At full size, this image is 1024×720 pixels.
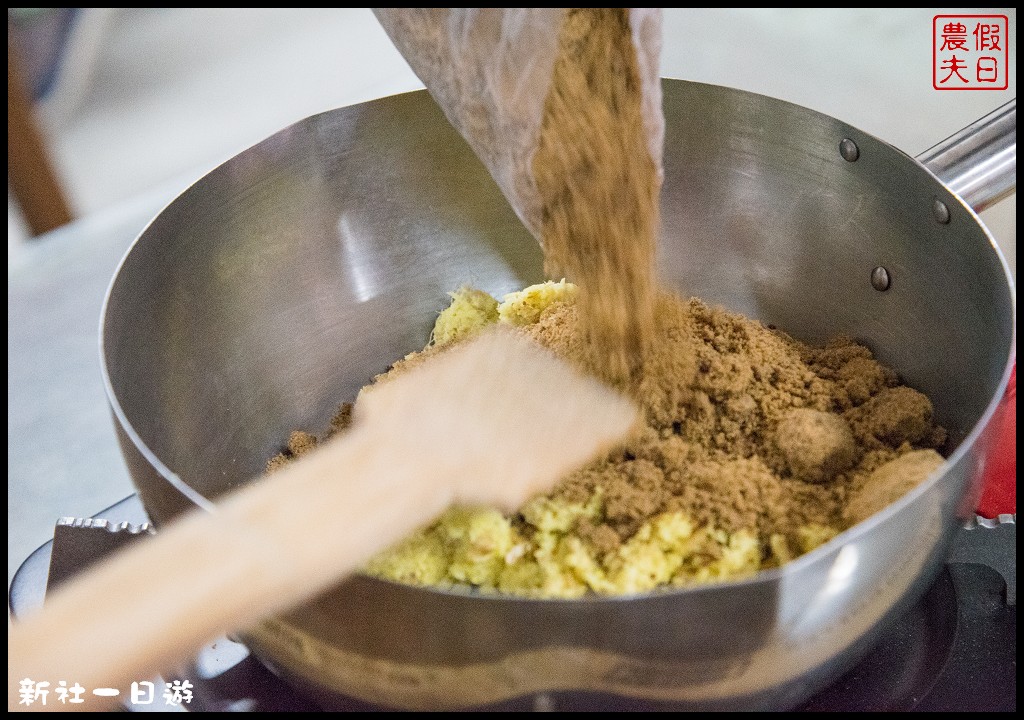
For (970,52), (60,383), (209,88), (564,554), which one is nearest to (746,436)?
(564,554)

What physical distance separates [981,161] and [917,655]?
375mm

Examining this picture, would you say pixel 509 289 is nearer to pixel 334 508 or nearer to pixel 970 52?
pixel 334 508

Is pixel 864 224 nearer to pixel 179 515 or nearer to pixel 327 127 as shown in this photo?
pixel 327 127

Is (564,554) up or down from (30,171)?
down

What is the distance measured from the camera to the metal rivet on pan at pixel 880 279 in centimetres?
81

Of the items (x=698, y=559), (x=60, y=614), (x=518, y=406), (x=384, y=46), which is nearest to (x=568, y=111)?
(x=518, y=406)

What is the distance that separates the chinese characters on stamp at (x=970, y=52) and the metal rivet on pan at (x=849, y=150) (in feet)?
2.82

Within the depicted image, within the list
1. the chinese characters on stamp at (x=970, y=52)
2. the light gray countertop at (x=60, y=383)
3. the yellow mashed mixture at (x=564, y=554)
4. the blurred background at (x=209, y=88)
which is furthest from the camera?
the chinese characters on stamp at (x=970, y=52)

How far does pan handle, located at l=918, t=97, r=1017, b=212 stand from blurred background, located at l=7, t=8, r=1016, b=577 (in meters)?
0.49

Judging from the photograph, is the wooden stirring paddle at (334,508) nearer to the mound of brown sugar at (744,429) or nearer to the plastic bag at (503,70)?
the mound of brown sugar at (744,429)

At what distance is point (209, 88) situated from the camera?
6.30 ft

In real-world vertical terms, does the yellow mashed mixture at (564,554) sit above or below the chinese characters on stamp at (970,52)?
below

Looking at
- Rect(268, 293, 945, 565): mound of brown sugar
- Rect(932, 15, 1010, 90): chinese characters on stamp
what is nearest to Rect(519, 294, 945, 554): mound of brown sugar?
Rect(268, 293, 945, 565): mound of brown sugar

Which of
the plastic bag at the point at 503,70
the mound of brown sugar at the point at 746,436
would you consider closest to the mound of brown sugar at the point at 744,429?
the mound of brown sugar at the point at 746,436
